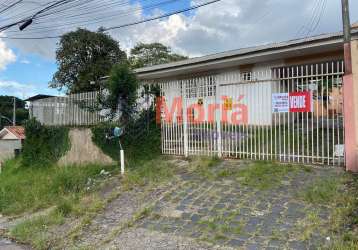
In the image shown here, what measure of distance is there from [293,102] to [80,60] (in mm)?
21499

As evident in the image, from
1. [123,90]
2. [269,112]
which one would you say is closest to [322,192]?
[269,112]

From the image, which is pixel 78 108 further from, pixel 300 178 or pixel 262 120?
pixel 300 178

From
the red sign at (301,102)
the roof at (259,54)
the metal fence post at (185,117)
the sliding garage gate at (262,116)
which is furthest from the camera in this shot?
the roof at (259,54)

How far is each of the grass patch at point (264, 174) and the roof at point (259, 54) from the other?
468 centimetres

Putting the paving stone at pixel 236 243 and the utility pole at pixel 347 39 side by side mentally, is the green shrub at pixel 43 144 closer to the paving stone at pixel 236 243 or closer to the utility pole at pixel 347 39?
the paving stone at pixel 236 243

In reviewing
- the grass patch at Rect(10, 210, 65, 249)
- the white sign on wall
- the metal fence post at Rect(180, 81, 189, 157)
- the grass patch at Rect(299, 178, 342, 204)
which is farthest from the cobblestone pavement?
the metal fence post at Rect(180, 81, 189, 157)

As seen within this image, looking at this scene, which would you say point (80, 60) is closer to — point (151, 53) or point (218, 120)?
point (151, 53)

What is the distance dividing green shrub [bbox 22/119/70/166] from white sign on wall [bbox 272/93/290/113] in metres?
7.24

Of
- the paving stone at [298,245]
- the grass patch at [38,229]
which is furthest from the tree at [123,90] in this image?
the paving stone at [298,245]

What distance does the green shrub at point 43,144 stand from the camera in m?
11.0

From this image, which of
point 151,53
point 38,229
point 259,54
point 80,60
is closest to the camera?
point 38,229

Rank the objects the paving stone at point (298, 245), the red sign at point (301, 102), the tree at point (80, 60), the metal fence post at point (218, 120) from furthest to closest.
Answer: the tree at point (80, 60)
the metal fence post at point (218, 120)
the red sign at point (301, 102)
the paving stone at point (298, 245)

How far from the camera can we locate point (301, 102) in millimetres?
6457

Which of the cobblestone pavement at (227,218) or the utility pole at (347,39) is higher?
the utility pole at (347,39)
